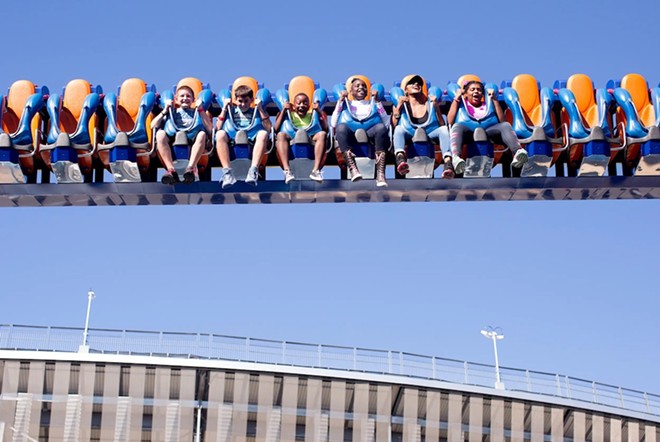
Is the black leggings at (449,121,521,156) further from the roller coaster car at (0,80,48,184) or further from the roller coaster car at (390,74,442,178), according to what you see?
the roller coaster car at (0,80,48,184)

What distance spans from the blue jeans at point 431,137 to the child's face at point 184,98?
14.1 ft

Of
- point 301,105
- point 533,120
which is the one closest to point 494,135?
point 533,120

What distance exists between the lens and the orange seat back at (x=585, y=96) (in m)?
25.0

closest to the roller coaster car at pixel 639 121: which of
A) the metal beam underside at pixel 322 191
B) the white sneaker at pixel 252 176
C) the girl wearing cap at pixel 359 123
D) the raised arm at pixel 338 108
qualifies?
the metal beam underside at pixel 322 191

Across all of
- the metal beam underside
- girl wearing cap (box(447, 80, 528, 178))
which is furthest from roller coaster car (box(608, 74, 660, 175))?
girl wearing cap (box(447, 80, 528, 178))

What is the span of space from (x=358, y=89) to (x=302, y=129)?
152cm

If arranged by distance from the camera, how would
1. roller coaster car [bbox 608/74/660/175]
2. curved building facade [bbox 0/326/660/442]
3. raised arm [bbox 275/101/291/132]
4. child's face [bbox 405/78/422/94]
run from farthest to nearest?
curved building facade [bbox 0/326/660/442], child's face [bbox 405/78/422/94], raised arm [bbox 275/101/291/132], roller coaster car [bbox 608/74/660/175]

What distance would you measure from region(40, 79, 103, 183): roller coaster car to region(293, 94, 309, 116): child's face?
411 cm

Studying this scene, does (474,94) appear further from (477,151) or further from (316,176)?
(316,176)

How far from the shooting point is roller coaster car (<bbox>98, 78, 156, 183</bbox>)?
2422 cm

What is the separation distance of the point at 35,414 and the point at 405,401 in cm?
1294

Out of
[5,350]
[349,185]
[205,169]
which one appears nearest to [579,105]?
[349,185]

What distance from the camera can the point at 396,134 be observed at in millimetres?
24375

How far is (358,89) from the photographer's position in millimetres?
25047
